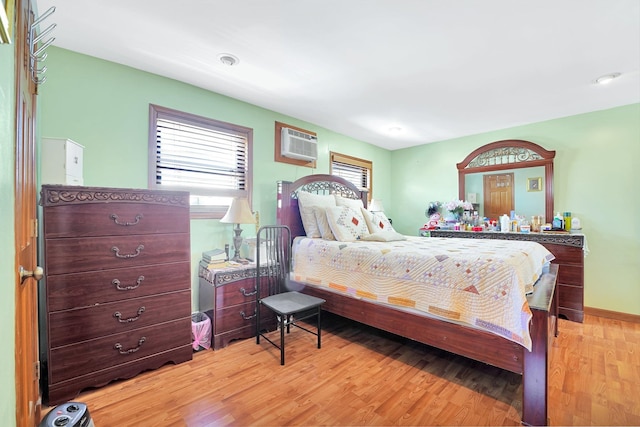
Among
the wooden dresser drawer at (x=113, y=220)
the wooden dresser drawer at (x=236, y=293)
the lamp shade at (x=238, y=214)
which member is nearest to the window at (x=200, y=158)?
the lamp shade at (x=238, y=214)

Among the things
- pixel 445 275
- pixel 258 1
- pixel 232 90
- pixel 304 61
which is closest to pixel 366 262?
pixel 445 275

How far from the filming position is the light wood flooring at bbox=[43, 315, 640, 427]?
1.59 metres

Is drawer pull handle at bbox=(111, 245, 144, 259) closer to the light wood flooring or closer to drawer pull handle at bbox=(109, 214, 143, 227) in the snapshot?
drawer pull handle at bbox=(109, 214, 143, 227)

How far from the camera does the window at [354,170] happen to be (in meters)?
4.25

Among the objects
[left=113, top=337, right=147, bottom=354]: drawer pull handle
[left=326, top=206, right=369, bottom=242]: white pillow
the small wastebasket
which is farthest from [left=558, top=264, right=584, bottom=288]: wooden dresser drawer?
[left=113, top=337, right=147, bottom=354]: drawer pull handle

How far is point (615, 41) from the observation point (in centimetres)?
199

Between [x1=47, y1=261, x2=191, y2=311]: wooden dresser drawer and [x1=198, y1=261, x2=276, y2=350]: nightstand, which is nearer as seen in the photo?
[x1=47, y1=261, x2=191, y2=311]: wooden dresser drawer

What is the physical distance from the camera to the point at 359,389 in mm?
1842

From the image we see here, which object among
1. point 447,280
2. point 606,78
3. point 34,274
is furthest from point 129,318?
point 606,78

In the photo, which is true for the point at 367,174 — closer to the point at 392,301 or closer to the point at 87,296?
the point at 392,301

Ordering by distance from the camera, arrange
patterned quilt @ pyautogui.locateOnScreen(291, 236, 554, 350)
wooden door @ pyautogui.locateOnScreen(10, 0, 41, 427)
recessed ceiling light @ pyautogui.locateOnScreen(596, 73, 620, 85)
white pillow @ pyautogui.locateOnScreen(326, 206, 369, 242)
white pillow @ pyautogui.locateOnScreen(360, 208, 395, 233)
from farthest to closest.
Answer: white pillow @ pyautogui.locateOnScreen(360, 208, 395, 233)
white pillow @ pyautogui.locateOnScreen(326, 206, 369, 242)
recessed ceiling light @ pyautogui.locateOnScreen(596, 73, 620, 85)
patterned quilt @ pyautogui.locateOnScreen(291, 236, 554, 350)
wooden door @ pyautogui.locateOnScreen(10, 0, 41, 427)

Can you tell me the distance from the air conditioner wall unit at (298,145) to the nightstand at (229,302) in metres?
1.49

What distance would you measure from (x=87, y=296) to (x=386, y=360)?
2.15 metres

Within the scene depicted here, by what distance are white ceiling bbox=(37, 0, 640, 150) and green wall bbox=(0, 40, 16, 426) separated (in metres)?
1.17
